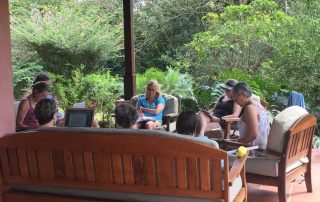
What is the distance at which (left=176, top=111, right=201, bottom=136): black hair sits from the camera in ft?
9.93

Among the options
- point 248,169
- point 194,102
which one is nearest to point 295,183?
point 248,169

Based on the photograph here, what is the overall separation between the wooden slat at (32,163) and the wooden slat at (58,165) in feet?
0.43

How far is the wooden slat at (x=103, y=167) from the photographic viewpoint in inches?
106

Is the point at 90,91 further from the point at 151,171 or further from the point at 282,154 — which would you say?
the point at 151,171

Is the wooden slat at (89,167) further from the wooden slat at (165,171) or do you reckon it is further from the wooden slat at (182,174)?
the wooden slat at (182,174)

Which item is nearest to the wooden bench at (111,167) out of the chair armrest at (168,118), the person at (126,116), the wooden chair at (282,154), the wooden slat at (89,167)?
the wooden slat at (89,167)

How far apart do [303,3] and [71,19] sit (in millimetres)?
5414

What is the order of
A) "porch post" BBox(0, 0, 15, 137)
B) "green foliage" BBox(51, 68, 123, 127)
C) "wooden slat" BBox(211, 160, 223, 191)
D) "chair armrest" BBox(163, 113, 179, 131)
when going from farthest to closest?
"green foliage" BBox(51, 68, 123, 127) → "chair armrest" BBox(163, 113, 179, 131) → "porch post" BBox(0, 0, 15, 137) → "wooden slat" BBox(211, 160, 223, 191)

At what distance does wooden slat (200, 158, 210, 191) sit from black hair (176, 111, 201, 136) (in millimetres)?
543

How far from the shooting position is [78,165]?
2.76 metres

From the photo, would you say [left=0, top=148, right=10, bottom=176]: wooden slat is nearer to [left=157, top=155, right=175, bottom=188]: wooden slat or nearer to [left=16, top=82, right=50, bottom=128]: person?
[left=157, top=155, right=175, bottom=188]: wooden slat

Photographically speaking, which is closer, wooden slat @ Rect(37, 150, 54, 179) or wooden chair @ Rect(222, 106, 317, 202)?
wooden slat @ Rect(37, 150, 54, 179)

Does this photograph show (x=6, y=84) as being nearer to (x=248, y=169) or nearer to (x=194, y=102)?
(x=248, y=169)

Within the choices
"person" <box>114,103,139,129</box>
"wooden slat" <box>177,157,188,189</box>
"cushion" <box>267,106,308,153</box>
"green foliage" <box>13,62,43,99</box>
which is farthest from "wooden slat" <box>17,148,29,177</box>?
"green foliage" <box>13,62,43,99</box>
